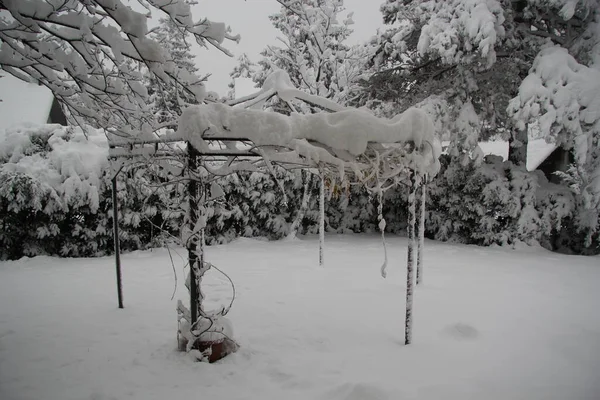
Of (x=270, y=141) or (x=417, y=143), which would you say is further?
(x=417, y=143)

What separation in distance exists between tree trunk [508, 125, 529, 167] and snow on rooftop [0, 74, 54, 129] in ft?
54.9

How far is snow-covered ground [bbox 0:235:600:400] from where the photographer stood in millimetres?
2748

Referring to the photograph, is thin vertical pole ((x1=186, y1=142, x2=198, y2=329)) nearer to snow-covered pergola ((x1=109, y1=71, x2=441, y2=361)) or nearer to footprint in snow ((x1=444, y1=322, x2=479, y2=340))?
snow-covered pergola ((x1=109, y1=71, x2=441, y2=361))

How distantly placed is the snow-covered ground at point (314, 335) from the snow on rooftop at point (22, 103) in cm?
1029

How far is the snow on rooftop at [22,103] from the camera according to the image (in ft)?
45.7

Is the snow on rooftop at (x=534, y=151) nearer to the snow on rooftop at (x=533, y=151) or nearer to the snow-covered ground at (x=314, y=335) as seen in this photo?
the snow on rooftop at (x=533, y=151)

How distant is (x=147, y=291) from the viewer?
529cm

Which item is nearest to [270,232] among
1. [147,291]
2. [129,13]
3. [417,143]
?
[147,291]

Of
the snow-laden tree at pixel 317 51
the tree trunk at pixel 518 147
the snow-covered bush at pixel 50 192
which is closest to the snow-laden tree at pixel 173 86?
the snow-covered bush at pixel 50 192

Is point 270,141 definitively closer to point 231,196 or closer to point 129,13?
point 129,13

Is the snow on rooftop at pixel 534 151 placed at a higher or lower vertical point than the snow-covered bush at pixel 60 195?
higher

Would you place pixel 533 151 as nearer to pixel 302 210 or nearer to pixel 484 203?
pixel 484 203

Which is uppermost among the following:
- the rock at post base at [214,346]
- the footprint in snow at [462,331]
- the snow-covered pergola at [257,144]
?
the snow-covered pergola at [257,144]

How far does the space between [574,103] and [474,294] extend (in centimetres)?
471
